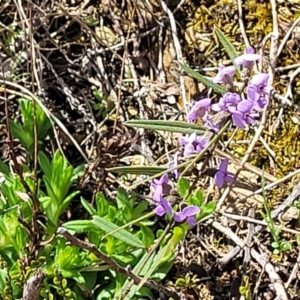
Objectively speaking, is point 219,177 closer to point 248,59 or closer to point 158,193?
point 158,193

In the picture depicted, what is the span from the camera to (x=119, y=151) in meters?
1.99

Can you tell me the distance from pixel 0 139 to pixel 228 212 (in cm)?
72

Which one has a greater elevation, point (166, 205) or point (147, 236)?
point (166, 205)

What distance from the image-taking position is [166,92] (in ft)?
6.74

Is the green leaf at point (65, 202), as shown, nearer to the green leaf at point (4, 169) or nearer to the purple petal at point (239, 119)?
the green leaf at point (4, 169)

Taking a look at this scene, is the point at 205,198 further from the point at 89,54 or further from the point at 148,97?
the point at 89,54

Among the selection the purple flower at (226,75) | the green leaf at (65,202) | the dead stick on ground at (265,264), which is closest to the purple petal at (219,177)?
the purple flower at (226,75)

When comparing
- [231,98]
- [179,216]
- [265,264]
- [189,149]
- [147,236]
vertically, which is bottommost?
[265,264]

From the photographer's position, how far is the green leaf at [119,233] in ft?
5.33

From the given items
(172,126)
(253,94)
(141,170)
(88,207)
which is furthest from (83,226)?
(253,94)

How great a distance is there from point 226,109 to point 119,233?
0.42m

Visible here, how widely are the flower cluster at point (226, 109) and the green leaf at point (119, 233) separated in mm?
175

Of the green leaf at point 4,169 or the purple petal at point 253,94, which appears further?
the green leaf at point 4,169

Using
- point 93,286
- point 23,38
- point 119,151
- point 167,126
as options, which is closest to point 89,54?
point 23,38
